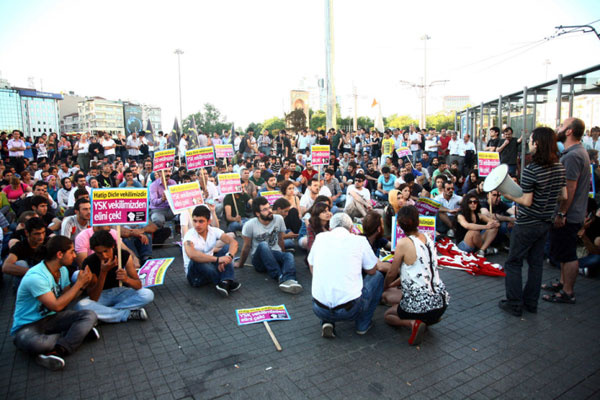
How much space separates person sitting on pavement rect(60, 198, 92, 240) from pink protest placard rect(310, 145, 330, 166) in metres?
6.67

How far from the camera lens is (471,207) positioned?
26.9ft

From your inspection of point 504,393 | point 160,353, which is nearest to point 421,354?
point 504,393

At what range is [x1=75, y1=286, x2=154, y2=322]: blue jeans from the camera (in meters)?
5.19

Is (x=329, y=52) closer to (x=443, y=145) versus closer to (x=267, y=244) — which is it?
(x=443, y=145)

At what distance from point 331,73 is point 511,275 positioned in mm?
18117

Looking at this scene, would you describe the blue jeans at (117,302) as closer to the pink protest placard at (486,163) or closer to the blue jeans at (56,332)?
the blue jeans at (56,332)

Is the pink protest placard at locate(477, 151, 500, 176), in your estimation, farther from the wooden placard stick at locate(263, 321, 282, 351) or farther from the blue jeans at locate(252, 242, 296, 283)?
the wooden placard stick at locate(263, 321, 282, 351)

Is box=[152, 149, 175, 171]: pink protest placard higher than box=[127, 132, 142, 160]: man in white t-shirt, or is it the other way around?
box=[127, 132, 142, 160]: man in white t-shirt

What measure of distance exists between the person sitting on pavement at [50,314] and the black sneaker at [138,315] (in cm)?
67

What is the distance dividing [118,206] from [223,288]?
1951 millimetres

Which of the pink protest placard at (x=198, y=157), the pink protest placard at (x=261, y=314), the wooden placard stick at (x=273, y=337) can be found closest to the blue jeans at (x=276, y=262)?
the pink protest placard at (x=261, y=314)

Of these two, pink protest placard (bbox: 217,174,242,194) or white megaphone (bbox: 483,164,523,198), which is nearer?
white megaphone (bbox: 483,164,523,198)

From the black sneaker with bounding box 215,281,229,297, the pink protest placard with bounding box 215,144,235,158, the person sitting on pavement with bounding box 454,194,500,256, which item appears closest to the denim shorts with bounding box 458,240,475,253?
the person sitting on pavement with bounding box 454,194,500,256

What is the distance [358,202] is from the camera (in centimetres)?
963
